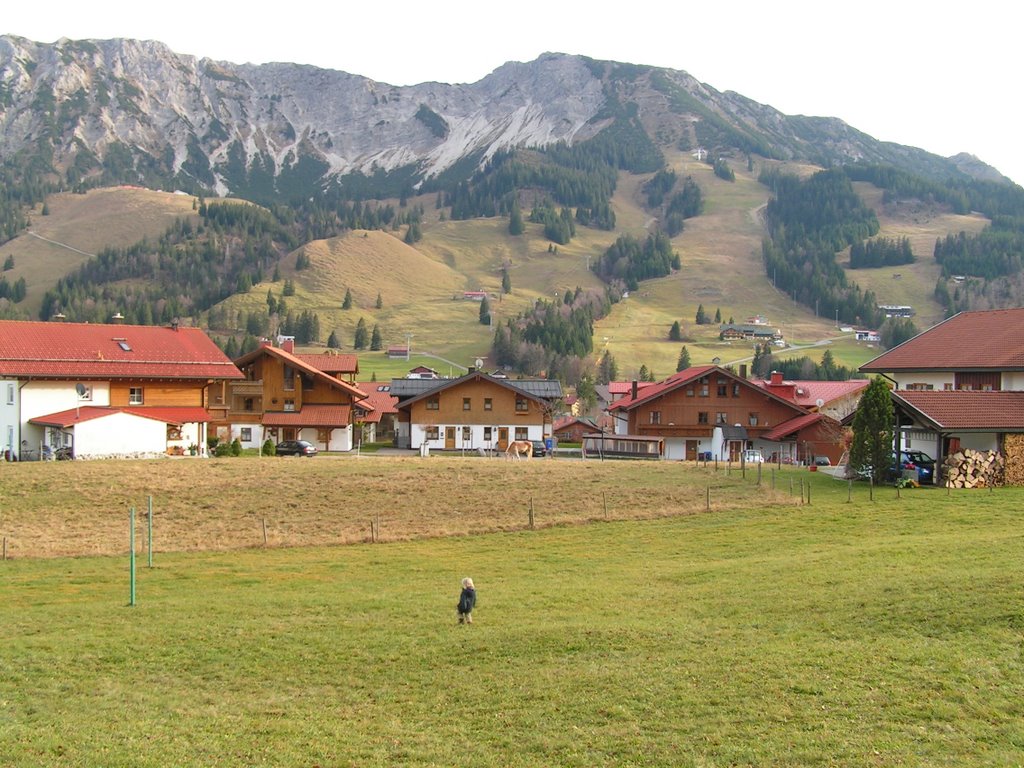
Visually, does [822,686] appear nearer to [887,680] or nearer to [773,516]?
[887,680]

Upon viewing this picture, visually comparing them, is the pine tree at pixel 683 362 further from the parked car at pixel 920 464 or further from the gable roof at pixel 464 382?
the parked car at pixel 920 464

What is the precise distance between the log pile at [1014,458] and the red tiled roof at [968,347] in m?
12.5

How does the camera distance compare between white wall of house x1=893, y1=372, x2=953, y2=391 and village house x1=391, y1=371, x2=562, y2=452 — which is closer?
white wall of house x1=893, y1=372, x2=953, y2=391

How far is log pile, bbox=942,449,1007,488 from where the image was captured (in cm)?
4081

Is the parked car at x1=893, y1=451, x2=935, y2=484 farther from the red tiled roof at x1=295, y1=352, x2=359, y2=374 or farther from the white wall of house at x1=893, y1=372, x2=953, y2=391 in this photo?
the red tiled roof at x1=295, y1=352, x2=359, y2=374

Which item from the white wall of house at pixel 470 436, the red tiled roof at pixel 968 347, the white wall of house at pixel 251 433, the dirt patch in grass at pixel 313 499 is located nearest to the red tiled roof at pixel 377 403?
the white wall of house at pixel 470 436

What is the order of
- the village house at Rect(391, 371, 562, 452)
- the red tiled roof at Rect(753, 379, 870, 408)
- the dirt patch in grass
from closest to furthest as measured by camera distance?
the dirt patch in grass
the village house at Rect(391, 371, 562, 452)
the red tiled roof at Rect(753, 379, 870, 408)

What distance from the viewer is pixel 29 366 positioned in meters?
53.5

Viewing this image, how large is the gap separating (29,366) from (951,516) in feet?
160

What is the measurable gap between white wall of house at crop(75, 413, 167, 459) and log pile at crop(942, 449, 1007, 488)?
137ft

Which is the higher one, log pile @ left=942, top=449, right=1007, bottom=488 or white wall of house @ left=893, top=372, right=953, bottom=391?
white wall of house @ left=893, top=372, right=953, bottom=391

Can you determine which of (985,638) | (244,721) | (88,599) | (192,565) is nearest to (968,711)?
(985,638)

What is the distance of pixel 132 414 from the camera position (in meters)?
52.8

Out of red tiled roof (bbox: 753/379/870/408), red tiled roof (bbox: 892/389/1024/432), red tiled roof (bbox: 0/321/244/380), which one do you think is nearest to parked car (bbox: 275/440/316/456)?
red tiled roof (bbox: 0/321/244/380)
